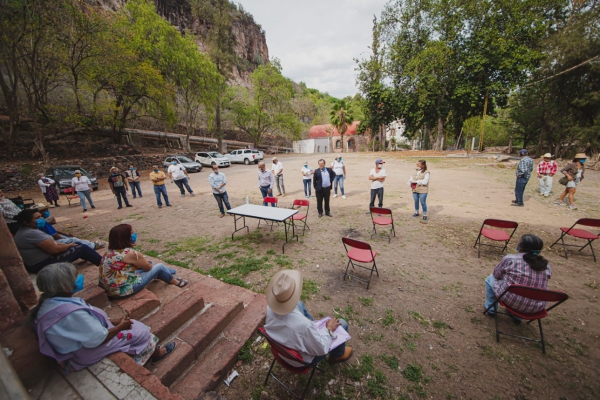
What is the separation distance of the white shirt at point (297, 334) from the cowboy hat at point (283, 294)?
12cm

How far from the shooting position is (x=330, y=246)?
5336 mm

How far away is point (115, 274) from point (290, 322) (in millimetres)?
2397

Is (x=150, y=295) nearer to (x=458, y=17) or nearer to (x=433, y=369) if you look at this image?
(x=433, y=369)

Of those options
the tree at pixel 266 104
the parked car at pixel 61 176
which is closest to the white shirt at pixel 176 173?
the parked car at pixel 61 176

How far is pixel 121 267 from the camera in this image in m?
2.85

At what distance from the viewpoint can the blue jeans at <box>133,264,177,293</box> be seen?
303 cm

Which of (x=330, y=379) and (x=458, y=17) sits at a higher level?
(x=458, y=17)

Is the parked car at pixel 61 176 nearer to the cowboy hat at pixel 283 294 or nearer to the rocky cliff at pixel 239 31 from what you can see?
the cowboy hat at pixel 283 294

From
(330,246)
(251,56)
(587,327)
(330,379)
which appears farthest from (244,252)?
(251,56)

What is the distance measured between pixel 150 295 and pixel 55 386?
1.18m

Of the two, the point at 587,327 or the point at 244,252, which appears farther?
the point at 244,252

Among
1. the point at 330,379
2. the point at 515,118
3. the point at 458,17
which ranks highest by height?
the point at 458,17

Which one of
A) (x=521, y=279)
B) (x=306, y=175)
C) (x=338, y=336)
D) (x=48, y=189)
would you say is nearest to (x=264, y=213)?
(x=338, y=336)

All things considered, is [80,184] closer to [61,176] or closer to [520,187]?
[61,176]
